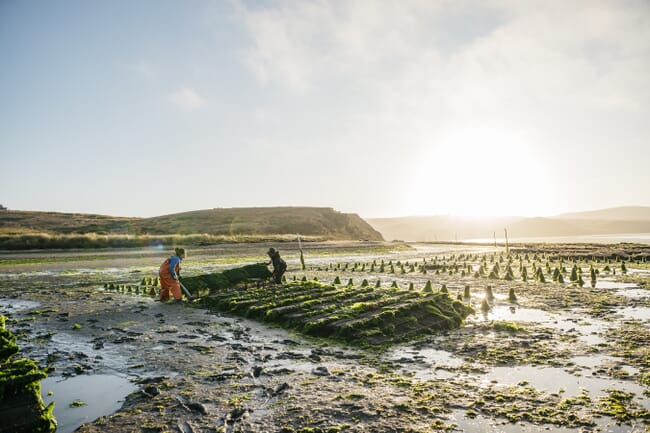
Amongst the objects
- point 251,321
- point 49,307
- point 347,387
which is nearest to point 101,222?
point 49,307

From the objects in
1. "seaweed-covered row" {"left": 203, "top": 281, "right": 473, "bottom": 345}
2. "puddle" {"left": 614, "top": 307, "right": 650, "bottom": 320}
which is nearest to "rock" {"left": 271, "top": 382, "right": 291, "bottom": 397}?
"seaweed-covered row" {"left": 203, "top": 281, "right": 473, "bottom": 345}

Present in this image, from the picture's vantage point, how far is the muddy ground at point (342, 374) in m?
5.03

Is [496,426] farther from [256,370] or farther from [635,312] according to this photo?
[635,312]

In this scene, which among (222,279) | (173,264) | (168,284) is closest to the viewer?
(173,264)

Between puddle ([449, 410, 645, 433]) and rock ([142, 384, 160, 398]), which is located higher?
puddle ([449, 410, 645, 433])

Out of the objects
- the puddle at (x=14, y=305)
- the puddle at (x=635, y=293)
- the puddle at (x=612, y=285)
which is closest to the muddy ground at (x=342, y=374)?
the puddle at (x=14, y=305)

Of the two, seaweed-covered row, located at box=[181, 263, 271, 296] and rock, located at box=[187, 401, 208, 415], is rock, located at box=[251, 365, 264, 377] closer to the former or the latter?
rock, located at box=[187, 401, 208, 415]

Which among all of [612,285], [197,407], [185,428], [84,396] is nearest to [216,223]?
[612,285]

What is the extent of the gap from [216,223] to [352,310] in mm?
99890

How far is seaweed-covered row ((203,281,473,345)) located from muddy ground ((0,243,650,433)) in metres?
0.47

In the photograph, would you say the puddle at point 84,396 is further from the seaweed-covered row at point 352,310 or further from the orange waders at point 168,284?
the orange waders at point 168,284

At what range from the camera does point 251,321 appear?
11586 millimetres

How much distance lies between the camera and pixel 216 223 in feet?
349

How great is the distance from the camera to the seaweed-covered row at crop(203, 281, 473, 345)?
9.53 metres
